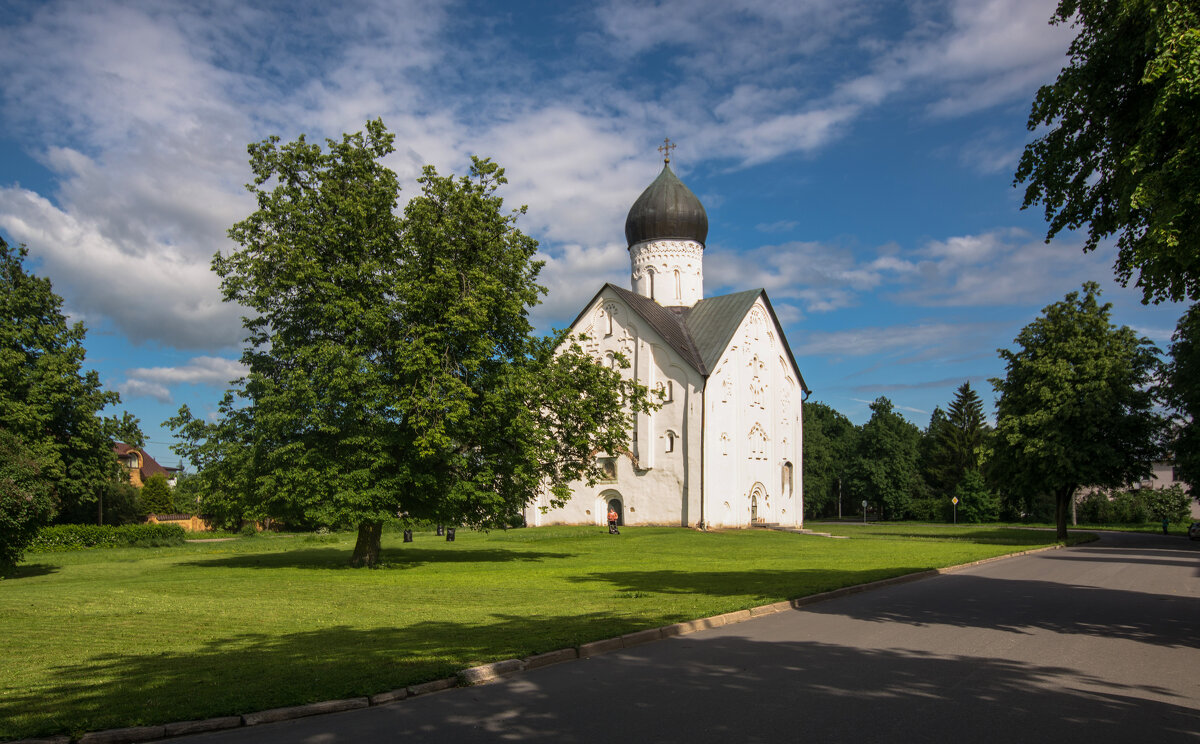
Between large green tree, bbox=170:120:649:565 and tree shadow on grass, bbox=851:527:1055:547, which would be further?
tree shadow on grass, bbox=851:527:1055:547

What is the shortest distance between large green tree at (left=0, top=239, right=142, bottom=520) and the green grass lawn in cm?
960

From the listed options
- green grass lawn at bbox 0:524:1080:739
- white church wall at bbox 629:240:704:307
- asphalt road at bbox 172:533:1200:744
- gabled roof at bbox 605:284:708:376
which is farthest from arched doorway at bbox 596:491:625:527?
asphalt road at bbox 172:533:1200:744

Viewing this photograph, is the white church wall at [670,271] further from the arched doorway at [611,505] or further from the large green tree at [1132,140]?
the large green tree at [1132,140]

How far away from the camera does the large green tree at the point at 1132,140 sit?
938 centimetres

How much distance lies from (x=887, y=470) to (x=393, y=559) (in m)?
68.9

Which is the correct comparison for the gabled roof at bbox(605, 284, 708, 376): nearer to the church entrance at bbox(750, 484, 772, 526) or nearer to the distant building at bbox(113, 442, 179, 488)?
the church entrance at bbox(750, 484, 772, 526)

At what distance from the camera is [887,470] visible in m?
82.8

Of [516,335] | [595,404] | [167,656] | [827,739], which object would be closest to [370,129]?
[516,335]

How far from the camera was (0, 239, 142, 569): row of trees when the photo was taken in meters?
30.6

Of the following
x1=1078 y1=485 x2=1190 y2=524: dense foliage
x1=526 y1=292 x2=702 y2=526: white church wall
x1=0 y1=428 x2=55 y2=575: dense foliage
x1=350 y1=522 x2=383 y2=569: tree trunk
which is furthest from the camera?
x1=1078 y1=485 x2=1190 y2=524: dense foliage

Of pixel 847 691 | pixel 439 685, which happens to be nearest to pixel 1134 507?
pixel 847 691

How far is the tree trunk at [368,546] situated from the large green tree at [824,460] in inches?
2813

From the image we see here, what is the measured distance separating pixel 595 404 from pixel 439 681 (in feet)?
53.7

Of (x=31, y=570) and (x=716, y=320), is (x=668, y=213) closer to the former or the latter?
(x=716, y=320)
